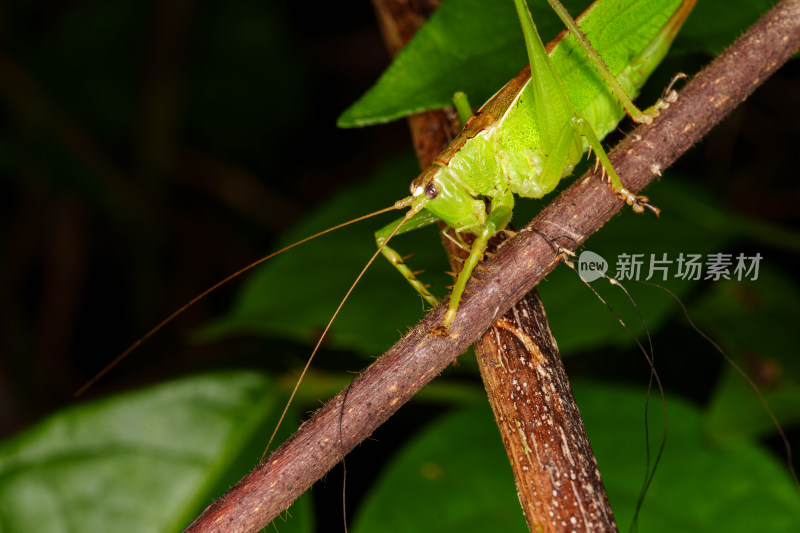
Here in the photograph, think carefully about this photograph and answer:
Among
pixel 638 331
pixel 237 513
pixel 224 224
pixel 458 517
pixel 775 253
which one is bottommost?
pixel 237 513


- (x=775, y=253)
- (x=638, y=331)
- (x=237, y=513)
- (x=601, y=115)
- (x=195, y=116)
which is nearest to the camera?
(x=237, y=513)

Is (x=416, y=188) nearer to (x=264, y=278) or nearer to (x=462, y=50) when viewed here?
(x=462, y=50)

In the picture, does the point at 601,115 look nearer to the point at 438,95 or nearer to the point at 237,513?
the point at 438,95

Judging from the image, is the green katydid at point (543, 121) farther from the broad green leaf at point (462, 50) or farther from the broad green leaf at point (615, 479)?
the broad green leaf at point (615, 479)

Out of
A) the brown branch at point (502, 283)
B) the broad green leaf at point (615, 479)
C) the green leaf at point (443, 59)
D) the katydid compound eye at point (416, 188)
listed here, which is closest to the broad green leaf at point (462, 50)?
the green leaf at point (443, 59)

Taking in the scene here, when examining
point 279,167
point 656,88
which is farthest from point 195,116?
point 656,88

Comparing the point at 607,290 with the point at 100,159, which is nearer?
the point at 607,290
